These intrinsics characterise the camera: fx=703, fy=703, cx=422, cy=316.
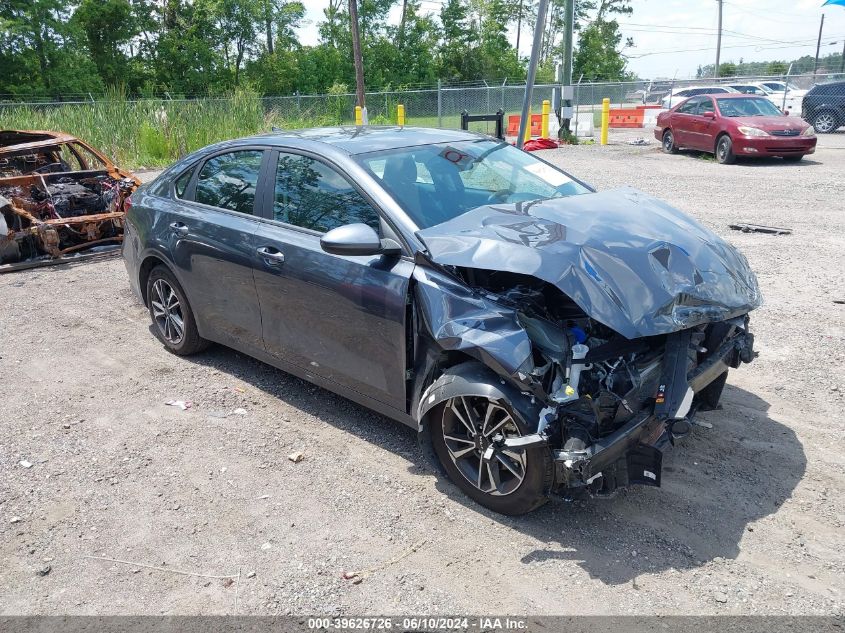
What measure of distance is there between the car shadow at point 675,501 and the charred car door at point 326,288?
55cm

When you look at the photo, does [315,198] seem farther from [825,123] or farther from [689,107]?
[825,123]

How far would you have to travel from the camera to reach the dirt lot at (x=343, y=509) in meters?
3.08

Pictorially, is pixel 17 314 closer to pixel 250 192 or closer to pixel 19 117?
pixel 250 192

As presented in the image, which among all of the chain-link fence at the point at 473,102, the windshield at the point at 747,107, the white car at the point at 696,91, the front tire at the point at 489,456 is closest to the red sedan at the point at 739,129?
the windshield at the point at 747,107

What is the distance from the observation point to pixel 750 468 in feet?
13.0

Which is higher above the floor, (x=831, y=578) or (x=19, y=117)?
(x=19, y=117)

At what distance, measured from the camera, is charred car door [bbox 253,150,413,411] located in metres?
3.82

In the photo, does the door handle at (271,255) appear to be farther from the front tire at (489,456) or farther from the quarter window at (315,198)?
the front tire at (489,456)

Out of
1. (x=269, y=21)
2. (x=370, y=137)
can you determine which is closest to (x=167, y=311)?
(x=370, y=137)

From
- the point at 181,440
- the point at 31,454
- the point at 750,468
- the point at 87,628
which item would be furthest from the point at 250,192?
the point at 750,468

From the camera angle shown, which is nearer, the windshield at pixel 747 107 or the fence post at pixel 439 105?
the windshield at pixel 747 107

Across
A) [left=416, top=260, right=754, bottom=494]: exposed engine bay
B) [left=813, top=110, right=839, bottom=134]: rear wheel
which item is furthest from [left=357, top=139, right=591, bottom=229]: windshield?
[left=813, top=110, right=839, bottom=134]: rear wheel

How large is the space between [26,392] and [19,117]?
15707 millimetres

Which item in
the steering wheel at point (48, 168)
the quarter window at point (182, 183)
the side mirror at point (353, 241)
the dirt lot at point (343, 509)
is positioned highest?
the quarter window at point (182, 183)
